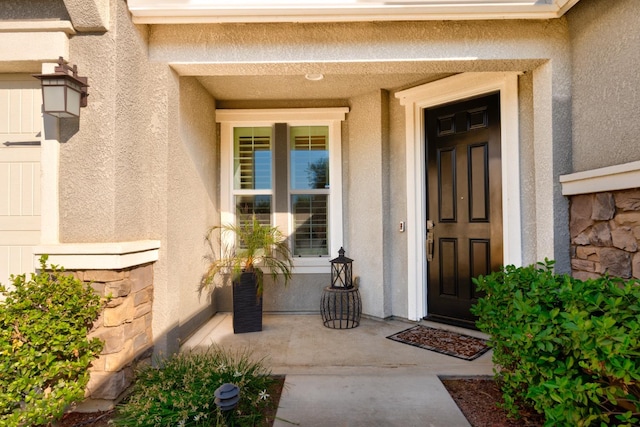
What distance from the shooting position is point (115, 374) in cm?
218

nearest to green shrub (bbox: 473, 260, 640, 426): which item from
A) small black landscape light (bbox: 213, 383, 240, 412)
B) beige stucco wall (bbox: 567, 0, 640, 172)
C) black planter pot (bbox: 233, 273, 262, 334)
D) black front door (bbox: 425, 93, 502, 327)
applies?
beige stucco wall (bbox: 567, 0, 640, 172)

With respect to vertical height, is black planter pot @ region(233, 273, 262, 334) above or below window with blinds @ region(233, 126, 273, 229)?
below

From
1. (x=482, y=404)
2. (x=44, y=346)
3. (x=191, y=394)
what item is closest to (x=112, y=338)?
(x=44, y=346)

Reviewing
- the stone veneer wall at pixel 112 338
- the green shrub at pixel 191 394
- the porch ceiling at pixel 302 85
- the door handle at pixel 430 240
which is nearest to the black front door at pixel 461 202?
the door handle at pixel 430 240

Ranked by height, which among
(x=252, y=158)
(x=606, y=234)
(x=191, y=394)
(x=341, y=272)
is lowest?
(x=191, y=394)

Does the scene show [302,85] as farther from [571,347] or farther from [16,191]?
[571,347]

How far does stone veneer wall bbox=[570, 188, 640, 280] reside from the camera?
80.1 inches

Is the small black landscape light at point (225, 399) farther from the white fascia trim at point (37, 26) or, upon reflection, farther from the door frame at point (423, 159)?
the white fascia trim at point (37, 26)

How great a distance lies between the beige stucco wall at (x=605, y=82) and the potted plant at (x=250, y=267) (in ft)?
9.48

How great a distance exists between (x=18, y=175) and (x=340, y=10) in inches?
107

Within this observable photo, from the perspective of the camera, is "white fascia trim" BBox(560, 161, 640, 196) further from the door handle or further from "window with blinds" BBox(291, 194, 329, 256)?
"window with blinds" BBox(291, 194, 329, 256)

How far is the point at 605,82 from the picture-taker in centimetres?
225

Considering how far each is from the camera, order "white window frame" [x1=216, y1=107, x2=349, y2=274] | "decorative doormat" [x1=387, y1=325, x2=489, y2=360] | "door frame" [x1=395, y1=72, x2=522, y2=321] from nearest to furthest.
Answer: "decorative doormat" [x1=387, y1=325, x2=489, y2=360] → "door frame" [x1=395, y1=72, x2=522, y2=321] → "white window frame" [x1=216, y1=107, x2=349, y2=274]

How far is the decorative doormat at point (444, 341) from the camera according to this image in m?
2.90
